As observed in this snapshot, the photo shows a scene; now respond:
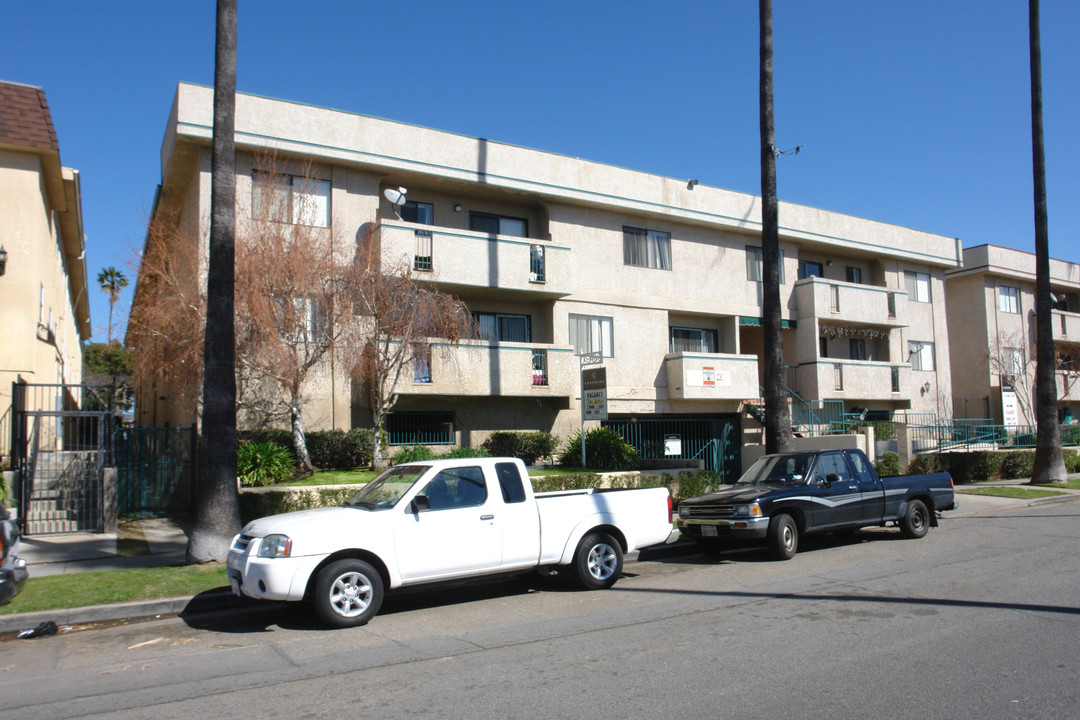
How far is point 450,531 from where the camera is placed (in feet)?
28.4

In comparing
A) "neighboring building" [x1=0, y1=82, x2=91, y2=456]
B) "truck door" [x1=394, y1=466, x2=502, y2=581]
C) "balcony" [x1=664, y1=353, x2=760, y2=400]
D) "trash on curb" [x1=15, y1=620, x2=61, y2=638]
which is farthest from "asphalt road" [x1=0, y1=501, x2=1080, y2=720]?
"balcony" [x1=664, y1=353, x2=760, y2=400]

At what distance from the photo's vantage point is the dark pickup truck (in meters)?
11.6

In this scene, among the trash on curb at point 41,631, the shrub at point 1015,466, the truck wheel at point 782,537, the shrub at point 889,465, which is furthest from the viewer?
the shrub at point 1015,466

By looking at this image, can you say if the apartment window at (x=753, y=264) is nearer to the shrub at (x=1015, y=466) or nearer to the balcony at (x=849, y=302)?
the balcony at (x=849, y=302)

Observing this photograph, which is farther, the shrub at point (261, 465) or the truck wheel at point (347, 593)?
the shrub at point (261, 465)

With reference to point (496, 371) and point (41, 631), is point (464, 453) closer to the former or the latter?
point (496, 371)

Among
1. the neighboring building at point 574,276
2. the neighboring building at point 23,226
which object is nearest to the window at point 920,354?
the neighboring building at point 574,276

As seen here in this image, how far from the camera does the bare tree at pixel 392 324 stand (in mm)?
16875

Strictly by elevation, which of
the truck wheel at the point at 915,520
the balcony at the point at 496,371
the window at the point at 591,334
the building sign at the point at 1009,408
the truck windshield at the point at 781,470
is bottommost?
the truck wheel at the point at 915,520

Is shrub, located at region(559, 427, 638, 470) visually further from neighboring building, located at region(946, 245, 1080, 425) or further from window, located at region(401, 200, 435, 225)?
neighboring building, located at region(946, 245, 1080, 425)

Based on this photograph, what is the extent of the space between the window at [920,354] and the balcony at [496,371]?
17188 millimetres

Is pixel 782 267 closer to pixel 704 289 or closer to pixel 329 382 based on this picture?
pixel 704 289

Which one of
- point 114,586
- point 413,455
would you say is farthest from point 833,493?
point 114,586

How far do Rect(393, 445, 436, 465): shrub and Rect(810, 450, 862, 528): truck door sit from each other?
8217 millimetres
